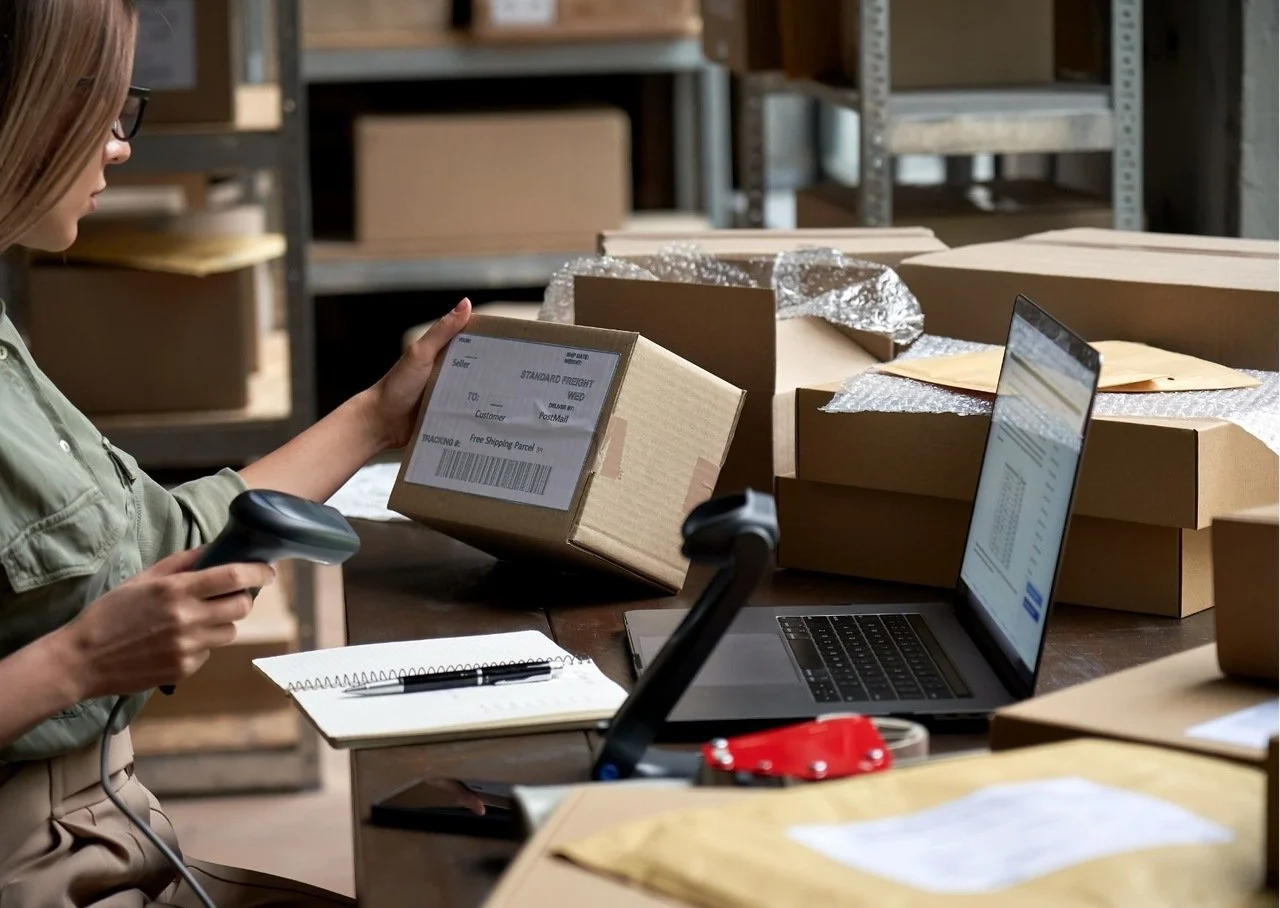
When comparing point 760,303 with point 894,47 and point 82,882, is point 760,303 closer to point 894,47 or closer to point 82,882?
point 82,882

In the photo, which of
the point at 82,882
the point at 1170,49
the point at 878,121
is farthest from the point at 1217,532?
the point at 1170,49

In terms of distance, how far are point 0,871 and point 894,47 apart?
1732 mm

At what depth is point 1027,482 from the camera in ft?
3.70

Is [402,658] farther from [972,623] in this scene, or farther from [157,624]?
[972,623]

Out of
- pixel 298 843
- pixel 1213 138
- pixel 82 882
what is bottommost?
pixel 298 843

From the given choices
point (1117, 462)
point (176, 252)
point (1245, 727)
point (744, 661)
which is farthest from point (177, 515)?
point (176, 252)

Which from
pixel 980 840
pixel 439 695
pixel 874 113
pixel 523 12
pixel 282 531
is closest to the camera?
pixel 980 840

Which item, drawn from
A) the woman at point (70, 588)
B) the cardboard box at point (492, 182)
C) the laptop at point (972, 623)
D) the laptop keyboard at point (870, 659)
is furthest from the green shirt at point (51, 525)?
the cardboard box at point (492, 182)

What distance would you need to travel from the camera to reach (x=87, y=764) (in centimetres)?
123

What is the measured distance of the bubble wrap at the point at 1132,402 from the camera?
1.31 metres

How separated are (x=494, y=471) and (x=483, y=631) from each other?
6.1 inches

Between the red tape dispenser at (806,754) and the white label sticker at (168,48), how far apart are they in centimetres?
199

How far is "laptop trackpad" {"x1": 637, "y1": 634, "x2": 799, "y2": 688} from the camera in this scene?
3.78 ft

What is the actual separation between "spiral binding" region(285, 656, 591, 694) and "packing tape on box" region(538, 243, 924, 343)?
0.53m
